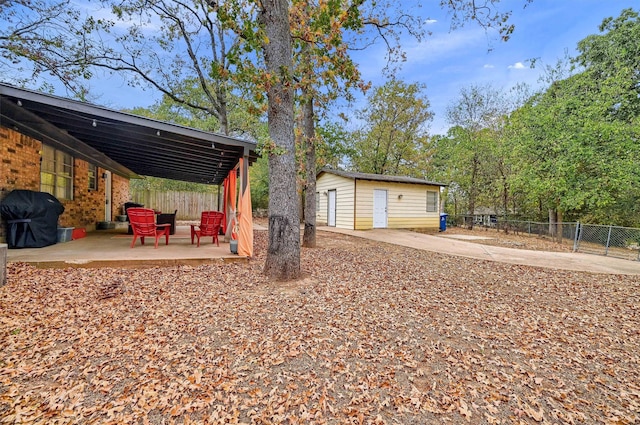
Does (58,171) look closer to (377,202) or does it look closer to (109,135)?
(109,135)

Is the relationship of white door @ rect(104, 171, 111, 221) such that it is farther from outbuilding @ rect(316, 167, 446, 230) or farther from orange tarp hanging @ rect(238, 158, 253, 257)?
outbuilding @ rect(316, 167, 446, 230)

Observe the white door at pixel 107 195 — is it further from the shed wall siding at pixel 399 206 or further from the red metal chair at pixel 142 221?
the shed wall siding at pixel 399 206

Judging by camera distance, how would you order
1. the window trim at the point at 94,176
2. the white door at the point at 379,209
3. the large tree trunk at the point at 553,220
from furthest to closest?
the white door at the point at 379,209
the large tree trunk at the point at 553,220
the window trim at the point at 94,176

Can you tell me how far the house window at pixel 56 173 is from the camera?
22.8ft

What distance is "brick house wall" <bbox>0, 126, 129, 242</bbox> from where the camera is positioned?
18.5 feet

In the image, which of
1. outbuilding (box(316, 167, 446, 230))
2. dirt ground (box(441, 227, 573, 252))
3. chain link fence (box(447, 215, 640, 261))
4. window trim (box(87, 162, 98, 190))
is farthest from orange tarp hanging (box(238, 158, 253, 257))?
chain link fence (box(447, 215, 640, 261))

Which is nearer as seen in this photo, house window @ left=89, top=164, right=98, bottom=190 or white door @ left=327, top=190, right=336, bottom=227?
house window @ left=89, top=164, right=98, bottom=190

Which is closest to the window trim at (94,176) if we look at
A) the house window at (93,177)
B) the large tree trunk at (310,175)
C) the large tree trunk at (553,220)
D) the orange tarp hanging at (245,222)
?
the house window at (93,177)

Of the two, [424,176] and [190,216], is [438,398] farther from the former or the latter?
[424,176]

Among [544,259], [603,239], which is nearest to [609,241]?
[603,239]

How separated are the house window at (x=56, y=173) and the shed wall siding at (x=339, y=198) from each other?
9.82m

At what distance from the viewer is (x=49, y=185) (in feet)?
23.4

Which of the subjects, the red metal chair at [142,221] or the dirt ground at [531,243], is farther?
the dirt ground at [531,243]

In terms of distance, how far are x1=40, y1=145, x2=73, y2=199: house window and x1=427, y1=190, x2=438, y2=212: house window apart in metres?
14.5
